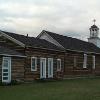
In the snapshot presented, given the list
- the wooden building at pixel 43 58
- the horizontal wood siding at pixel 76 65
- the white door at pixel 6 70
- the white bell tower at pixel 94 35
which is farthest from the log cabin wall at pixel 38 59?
the white bell tower at pixel 94 35

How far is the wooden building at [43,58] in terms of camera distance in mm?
32531

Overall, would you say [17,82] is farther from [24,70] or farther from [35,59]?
[35,59]

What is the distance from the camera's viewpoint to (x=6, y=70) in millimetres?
32094

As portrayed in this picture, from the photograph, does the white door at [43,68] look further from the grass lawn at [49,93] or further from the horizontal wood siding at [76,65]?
the grass lawn at [49,93]

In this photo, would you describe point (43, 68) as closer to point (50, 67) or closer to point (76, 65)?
point (50, 67)

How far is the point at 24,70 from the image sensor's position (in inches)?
1369

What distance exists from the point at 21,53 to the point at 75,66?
12410mm

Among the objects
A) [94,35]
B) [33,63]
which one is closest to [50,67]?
[33,63]

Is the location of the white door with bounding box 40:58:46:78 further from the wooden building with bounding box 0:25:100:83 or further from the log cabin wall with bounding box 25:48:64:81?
the log cabin wall with bounding box 25:48:64:81

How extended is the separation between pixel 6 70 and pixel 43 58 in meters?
6.97

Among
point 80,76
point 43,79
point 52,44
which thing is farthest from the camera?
point 80,76

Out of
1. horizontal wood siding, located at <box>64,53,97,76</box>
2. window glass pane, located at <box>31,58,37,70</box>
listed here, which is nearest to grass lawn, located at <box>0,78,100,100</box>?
window glass pane, located at <box>31,58,37,70</box>

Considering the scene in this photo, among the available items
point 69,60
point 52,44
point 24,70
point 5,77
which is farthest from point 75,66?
point 5,77

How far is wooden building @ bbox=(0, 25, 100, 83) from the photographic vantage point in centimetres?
3253
